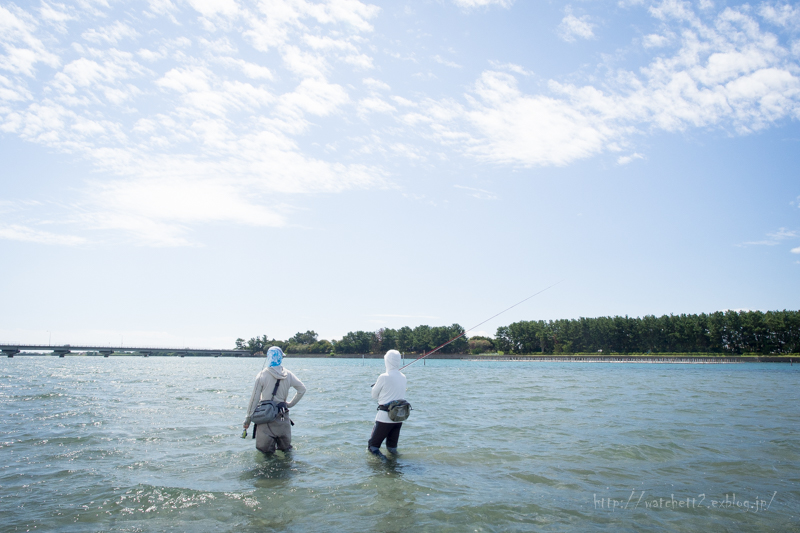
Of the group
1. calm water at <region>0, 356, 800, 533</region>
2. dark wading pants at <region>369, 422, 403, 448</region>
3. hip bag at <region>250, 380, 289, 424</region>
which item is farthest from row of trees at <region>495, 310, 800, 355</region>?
hip bag at <region>250, 380, 289, 424</region>

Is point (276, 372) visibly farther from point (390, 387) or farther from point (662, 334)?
point (662, 334)

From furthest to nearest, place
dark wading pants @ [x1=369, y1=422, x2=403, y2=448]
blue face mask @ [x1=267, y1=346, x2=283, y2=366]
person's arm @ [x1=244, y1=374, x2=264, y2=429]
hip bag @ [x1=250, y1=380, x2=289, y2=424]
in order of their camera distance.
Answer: dark wading pants @ [x1=369, y1=422, x2=403, y2=448], blue face mask @ [x1=267, y1=346, x2=283, y2=366], person's arm @ [x1=244, y1=374, x2=264, y2=429], hip bag @ [x1=250, y1=380, x2=289, y2=424]

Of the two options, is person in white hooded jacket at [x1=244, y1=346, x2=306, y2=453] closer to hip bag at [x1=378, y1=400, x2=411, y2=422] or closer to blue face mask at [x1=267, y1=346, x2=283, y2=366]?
blue face mask at [x1=267, y1=346, x2=283, y2=366]

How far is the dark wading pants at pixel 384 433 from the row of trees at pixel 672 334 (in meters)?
153

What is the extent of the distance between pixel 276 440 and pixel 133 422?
829cm

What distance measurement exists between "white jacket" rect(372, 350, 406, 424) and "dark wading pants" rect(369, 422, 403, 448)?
0.49 ft

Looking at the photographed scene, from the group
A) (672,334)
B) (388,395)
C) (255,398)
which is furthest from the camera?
(672,334)

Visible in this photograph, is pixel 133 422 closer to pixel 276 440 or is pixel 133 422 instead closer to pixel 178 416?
pixel 178 416

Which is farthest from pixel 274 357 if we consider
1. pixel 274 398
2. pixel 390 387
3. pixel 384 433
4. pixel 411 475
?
pixel 411 475

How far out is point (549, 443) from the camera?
12.0 metres

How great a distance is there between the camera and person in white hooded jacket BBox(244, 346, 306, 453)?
30.3 feet

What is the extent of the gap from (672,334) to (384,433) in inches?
6123

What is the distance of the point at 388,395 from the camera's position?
9.41 m

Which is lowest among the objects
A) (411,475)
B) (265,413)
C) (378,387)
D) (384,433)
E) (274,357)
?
(411,475)
